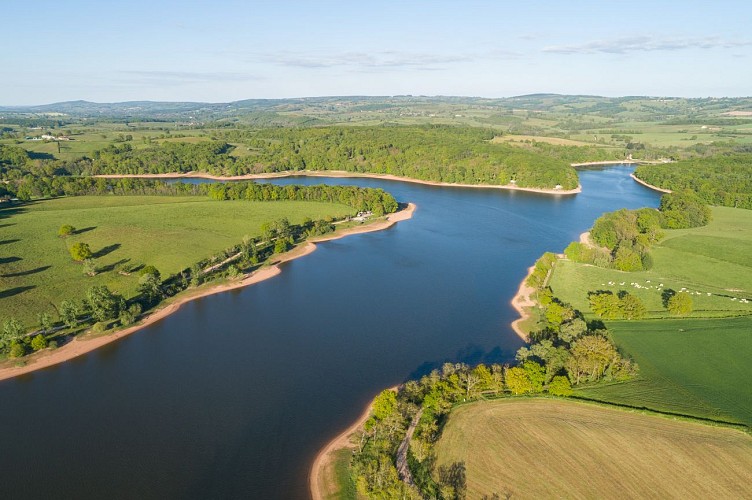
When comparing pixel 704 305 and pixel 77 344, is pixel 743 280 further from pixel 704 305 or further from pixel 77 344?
pixel 77 344

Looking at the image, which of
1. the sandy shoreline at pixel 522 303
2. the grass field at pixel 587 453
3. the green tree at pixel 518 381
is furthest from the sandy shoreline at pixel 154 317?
the green tree at pixel 518 381

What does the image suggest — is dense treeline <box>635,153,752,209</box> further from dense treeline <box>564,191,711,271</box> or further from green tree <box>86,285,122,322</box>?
green tree <box>86,285,122,322</box>

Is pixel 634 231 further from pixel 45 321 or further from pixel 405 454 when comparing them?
pixel 45 321

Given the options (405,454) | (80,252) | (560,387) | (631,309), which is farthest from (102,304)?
(631,309)

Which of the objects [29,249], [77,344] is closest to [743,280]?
[77,344]

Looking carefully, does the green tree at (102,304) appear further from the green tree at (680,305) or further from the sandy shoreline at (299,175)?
the sandy shoreline at (299,175)

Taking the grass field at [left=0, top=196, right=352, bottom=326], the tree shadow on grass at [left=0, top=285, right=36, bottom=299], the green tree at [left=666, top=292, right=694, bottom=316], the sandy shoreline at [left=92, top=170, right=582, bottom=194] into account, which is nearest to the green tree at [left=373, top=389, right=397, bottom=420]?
the green tree at [left=666, top=292, right=694, bottom=316]

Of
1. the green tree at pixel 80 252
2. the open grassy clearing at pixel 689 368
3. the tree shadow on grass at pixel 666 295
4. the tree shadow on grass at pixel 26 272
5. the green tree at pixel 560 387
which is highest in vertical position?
the green tree at pixel 80 252
